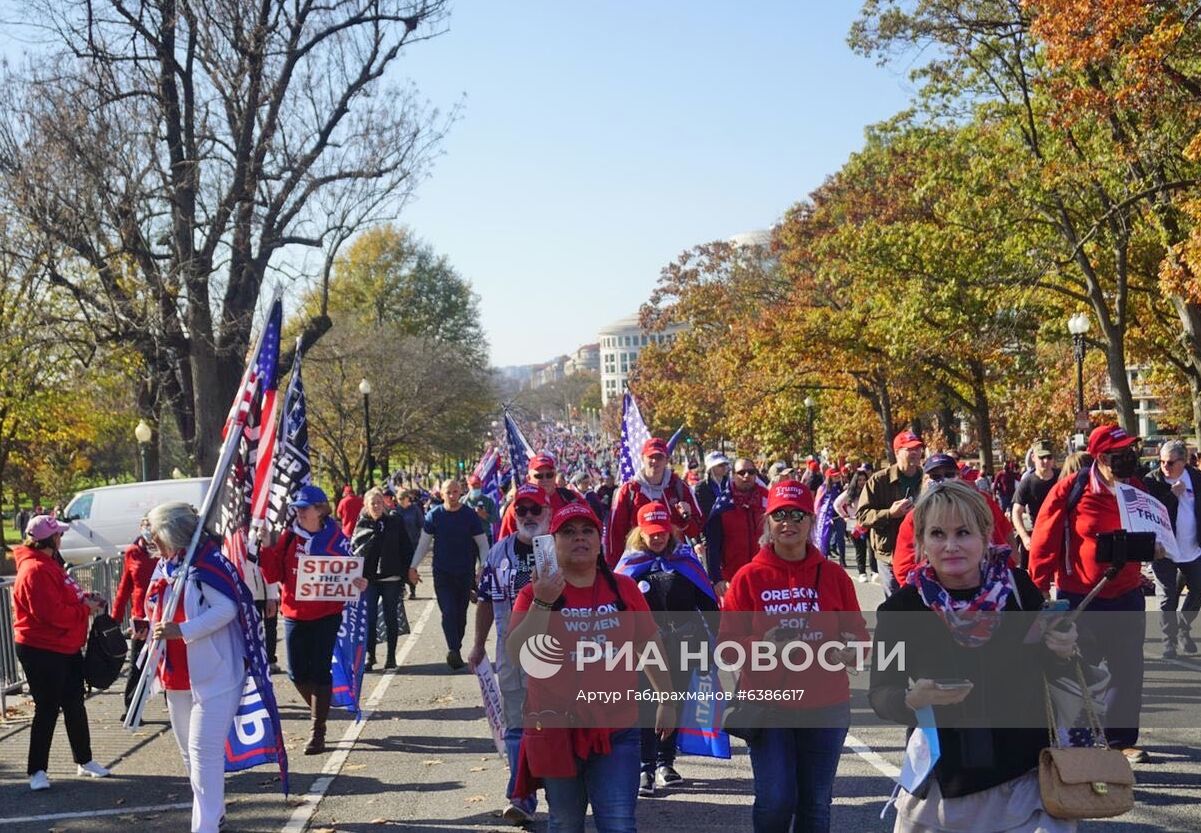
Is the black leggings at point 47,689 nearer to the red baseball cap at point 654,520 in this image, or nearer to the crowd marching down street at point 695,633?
the crowd marching down street at point 695,633

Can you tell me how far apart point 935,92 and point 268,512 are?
21.7m

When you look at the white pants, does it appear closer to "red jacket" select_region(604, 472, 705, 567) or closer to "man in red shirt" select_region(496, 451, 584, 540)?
"man in red shirt" select_region(496, 451, 584, 540)

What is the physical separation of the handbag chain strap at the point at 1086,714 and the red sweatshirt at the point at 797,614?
157cm

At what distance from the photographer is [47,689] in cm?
857

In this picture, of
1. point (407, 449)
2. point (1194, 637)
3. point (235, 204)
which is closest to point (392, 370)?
point (407, 449)

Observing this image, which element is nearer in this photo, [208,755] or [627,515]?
[208,755]

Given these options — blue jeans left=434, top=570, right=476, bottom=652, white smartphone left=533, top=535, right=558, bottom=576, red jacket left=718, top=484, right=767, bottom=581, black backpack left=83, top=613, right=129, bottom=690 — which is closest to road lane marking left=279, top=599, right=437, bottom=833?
blue jeans left=434, top=570, right=476, bottom=652

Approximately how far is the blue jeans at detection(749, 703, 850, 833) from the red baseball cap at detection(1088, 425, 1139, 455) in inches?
124

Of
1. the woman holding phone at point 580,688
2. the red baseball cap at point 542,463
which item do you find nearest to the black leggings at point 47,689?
the red baseball cap at point 542,463

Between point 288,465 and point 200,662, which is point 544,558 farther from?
point 288,465

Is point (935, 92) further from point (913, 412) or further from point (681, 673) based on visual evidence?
point (681, 673)

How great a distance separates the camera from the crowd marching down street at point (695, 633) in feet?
12.9

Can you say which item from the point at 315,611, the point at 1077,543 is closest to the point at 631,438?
the point at 315,611

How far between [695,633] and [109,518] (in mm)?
22738
